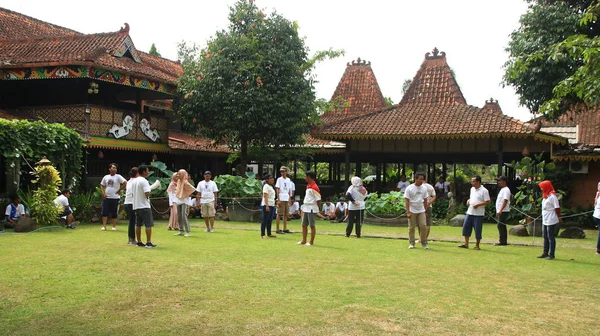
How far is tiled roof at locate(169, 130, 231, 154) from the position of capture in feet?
86.2

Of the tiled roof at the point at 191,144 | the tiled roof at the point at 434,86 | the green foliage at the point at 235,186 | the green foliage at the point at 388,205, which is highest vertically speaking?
the tiled roof at the point at 434,86

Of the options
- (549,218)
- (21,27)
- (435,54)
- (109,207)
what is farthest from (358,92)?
(549,218)

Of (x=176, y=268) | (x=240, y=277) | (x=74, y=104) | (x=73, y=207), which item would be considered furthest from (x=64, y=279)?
(x=74, y=104)

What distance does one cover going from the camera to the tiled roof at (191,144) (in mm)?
26266

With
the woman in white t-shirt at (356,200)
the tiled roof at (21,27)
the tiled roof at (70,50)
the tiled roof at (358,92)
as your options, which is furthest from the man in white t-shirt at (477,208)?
the tiled roof at (21,27)

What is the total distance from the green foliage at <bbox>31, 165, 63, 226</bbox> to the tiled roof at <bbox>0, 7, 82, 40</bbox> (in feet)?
35.1

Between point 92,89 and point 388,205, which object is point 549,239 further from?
point 92,89

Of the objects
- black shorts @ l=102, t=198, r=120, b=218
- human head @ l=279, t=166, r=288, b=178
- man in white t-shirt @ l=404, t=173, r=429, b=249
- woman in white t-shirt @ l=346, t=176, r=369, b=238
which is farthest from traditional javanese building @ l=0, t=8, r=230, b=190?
man in white t-shirt @ l=404, t=173, r=429, b=249

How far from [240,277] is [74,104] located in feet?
54.2

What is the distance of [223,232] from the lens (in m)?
15.6

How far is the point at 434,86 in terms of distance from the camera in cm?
2625

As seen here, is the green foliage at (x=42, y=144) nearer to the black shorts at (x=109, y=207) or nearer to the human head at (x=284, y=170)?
the black shorts at (x=109, y=207)

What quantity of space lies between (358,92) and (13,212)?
67.2 feet

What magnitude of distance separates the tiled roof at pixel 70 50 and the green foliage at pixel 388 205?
32.0 ft
